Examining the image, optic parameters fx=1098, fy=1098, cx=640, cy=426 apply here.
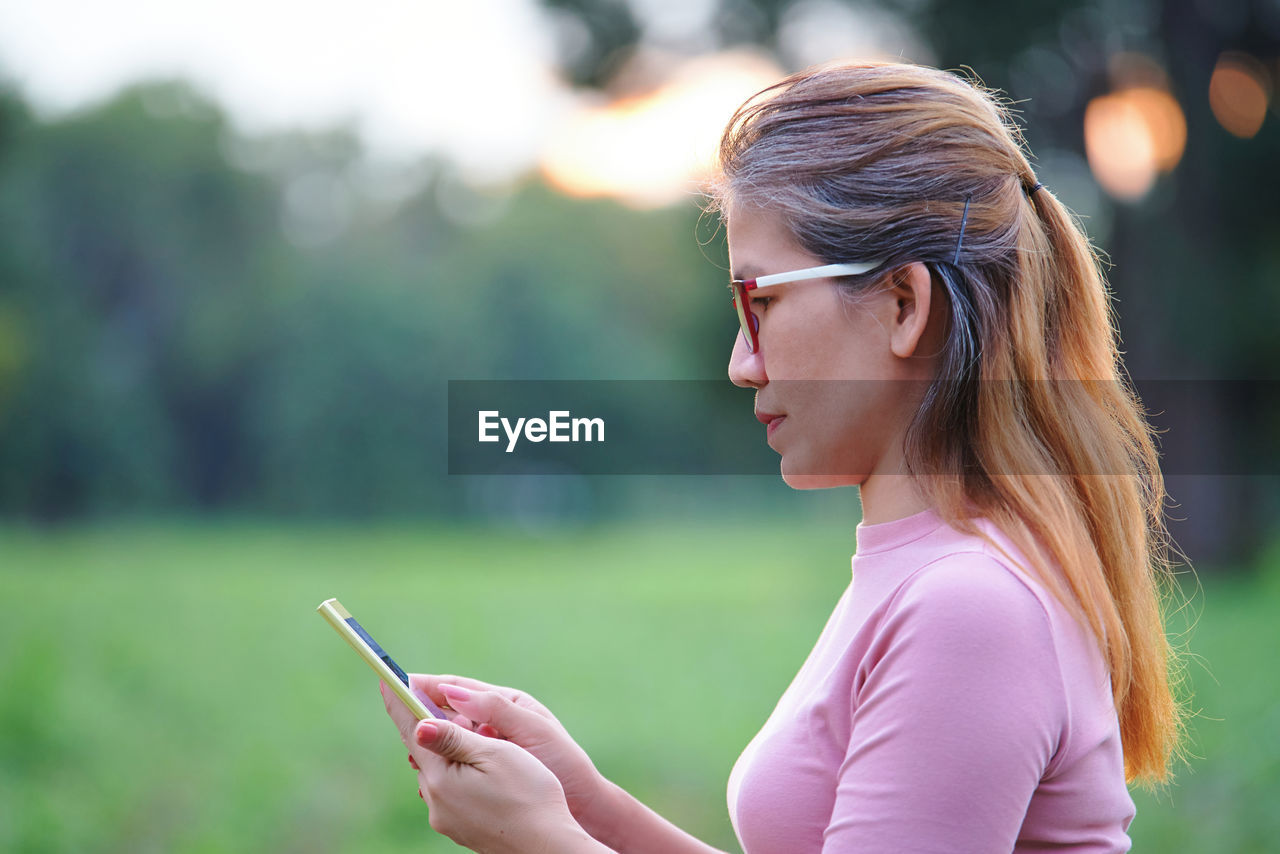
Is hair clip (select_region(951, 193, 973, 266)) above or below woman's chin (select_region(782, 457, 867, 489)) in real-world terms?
above

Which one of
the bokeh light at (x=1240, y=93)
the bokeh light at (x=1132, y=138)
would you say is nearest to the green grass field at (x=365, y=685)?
the bokeh light at (x=1132, y=138)

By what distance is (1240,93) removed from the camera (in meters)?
10.1

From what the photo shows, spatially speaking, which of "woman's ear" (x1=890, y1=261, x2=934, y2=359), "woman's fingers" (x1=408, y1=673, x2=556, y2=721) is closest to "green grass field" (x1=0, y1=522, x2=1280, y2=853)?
"woman's fingers" (x1=408, y1=673, x2=556, y2=721)

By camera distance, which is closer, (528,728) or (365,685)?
(528,728)

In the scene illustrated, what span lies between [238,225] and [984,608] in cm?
2732

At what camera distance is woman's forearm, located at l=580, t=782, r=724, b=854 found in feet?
5.16

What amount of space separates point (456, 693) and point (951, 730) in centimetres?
72

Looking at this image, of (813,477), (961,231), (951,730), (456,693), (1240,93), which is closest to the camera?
(951,730)

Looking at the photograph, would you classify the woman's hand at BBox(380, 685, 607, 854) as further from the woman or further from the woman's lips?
the woman's lips

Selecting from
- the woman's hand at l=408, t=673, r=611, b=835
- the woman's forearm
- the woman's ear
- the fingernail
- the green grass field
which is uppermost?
the woman's ear

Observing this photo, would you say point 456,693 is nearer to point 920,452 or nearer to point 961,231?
point 920,452

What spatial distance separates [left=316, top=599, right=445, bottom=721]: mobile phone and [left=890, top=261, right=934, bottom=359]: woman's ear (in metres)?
0.73

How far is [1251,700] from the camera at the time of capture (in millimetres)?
5688

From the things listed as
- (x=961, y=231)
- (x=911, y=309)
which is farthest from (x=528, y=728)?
(x=961, y=231)
